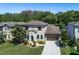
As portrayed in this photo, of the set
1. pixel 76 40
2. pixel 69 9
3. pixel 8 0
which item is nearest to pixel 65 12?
pixel 69 9

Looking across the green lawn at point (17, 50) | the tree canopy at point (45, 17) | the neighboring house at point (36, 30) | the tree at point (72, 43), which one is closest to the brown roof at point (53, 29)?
the neighboring house at point (36, 30)

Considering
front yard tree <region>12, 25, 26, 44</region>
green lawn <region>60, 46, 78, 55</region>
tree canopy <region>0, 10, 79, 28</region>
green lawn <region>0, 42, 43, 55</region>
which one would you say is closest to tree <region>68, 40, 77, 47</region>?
green lawn <region>60, 46, 78, 55</region>

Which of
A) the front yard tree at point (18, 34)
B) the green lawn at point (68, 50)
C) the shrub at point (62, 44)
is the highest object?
the front yard tree at point (18, 34)

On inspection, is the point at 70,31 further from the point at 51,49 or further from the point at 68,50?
the point at 51,49

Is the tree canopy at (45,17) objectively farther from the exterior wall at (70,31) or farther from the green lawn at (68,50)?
the green lawn at (68,50)

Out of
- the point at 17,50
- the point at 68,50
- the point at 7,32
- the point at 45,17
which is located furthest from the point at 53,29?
the point at 7,32

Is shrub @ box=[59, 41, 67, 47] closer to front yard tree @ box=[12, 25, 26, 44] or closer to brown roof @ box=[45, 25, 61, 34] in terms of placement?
brown roof @ box=[45, 25, 61, 34]
